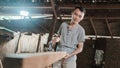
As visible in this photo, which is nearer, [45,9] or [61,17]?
[45,9]

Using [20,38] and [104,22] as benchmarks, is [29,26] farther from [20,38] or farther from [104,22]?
[104,22]

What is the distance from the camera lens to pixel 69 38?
130 inches

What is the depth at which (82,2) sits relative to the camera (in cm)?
673

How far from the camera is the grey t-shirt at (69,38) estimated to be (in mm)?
3293

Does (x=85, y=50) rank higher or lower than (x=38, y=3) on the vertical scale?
lower

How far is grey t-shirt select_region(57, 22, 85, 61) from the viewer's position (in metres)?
3.29

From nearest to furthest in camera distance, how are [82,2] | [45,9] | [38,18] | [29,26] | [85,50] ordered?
[82,2], [45,9], [38,18], [29,26], [85,50]

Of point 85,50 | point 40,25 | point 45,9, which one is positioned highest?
point 45,9

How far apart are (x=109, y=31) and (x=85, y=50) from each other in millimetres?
1919

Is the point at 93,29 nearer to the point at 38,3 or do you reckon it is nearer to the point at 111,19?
the point at 111,19

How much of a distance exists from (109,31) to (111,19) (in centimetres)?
80

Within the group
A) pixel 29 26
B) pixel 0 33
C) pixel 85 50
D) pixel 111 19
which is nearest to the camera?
pixel 0 33

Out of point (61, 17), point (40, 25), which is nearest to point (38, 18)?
point (40, 25)

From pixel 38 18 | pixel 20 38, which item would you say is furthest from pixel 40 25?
pixel 20 38
